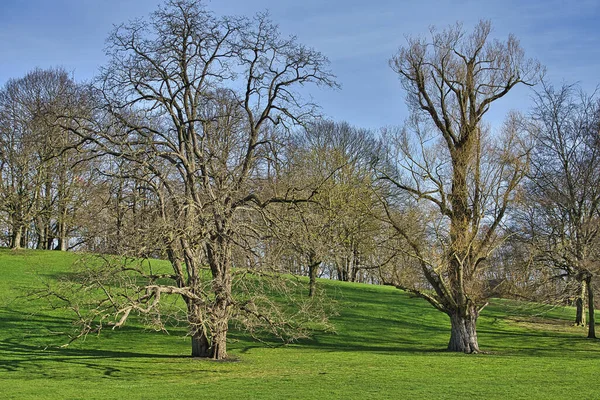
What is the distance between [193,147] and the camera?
19.2 m

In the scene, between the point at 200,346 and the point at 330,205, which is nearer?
the point at 200,346

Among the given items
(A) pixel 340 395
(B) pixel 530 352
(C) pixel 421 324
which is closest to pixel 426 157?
(B) pixel 530 352

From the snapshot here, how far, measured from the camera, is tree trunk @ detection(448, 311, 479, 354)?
22.9 metres

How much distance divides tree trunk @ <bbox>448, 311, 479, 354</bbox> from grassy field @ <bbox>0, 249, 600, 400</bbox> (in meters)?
0.75

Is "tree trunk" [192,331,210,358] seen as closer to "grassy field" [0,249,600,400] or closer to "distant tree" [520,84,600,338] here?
"grassy field" [0,249,600,400]

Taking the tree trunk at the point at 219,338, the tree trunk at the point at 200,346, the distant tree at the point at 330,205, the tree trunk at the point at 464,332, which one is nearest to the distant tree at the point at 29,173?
the distant tree at the point at 330,205

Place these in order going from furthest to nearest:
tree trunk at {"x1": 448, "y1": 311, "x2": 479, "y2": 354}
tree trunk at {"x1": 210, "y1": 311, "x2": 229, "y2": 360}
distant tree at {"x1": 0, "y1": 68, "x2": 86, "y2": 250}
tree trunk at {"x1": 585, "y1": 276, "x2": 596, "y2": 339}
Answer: distant tree at {"x1": 0, "y1": 68, "x2": 86, "y2": 250} < tree trunk at {"x1": 585, "y1": 276, "x2": 596, "y2": 339} < tree trunk at {"x1": 448, "y1": 311, "x2": 479, "y2": 354} < tree trunk at {"x1": 210, "y1": 311, "x2": 229, "y2": 360}

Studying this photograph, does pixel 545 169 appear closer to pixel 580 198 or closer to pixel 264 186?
pixel 580 198

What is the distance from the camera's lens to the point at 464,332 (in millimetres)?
23062

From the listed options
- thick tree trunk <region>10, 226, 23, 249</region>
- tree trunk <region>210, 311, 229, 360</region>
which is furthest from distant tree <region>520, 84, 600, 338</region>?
thick tree trunk <region>10, 226, 23, 249</region>

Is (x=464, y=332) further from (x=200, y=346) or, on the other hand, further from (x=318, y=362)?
(x=200, y=346)

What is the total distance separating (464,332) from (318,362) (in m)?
6.84

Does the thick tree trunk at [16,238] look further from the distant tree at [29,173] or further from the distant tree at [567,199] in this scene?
the distant tree at [567,199]

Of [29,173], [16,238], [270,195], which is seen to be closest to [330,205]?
[270,195]
